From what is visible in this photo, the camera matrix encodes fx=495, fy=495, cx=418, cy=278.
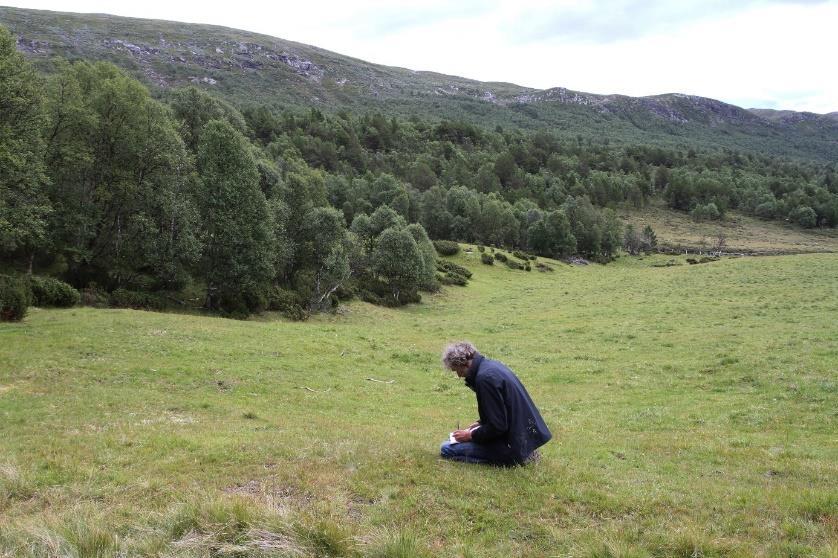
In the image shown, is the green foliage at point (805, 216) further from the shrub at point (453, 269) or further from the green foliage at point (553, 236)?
the shrub at point (453, 269)

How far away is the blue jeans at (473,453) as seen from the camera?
9125 mm

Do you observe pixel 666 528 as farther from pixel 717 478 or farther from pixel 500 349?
pixel 500 349

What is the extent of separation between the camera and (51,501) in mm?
7891

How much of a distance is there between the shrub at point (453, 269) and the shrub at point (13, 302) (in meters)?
54.9

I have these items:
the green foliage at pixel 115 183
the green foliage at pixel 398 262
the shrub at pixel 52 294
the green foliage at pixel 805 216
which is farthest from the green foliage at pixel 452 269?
the green foliage at pixel 805 216

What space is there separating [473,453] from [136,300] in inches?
1397

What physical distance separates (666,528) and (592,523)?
3.14 ft

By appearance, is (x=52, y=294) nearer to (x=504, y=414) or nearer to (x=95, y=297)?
(x=95, y=297)

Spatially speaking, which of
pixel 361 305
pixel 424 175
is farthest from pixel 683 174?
pixel 361 305

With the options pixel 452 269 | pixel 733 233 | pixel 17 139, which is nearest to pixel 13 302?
pixel 17 139

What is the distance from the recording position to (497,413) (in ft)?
28.3

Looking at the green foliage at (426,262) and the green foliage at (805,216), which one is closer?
the green foliage at (426,262)

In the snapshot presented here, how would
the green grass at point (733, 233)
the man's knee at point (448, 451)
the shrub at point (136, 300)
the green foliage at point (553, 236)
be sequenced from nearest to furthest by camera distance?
the man's knee at point (448, 451) < the shrub at point (136, 300) < the green foliage at point (553, 236) < the green grass at point (733, 233)

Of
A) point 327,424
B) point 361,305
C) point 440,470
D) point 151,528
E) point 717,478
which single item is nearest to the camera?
point 151,528
